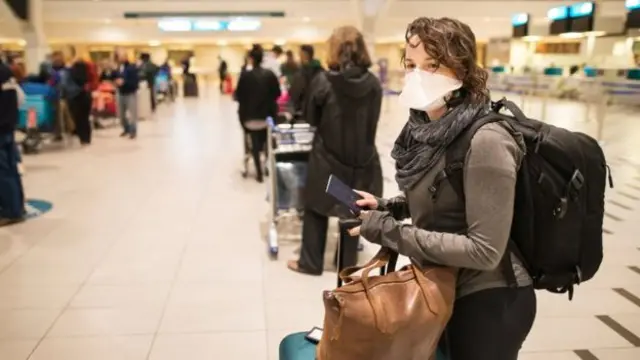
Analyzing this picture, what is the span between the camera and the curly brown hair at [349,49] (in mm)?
3607

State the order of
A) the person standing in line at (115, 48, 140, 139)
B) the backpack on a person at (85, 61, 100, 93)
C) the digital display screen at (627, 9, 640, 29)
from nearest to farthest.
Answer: the digital display screen at (627, 9, 640, 29) → the backpack on a person at (85, 61, 100, 93) → the person standing in line at (115, 48, 140, 139)

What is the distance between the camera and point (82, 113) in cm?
973

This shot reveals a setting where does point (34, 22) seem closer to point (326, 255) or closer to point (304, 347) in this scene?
point (326, 255)

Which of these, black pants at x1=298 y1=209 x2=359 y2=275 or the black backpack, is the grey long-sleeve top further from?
black pants at x1=298 y1=209 x2=359 y2=275

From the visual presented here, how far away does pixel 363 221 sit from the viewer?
1.52 metres

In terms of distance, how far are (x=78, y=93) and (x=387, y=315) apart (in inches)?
371

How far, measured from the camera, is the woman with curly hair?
4.34ft

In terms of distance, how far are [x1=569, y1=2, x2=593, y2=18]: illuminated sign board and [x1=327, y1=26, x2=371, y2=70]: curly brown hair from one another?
460 inches

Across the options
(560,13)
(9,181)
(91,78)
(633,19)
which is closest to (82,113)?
(91,78)

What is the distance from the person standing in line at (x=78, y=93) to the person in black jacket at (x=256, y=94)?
4.17 m

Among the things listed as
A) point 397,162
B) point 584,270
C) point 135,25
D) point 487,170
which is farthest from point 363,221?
point 135,25

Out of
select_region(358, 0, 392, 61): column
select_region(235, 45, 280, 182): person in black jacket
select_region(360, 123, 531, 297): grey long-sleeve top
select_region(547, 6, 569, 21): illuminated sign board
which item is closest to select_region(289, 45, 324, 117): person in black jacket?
select_region(235, 45, 280, 182): person in black jacket

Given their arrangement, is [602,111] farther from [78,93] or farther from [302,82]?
[78,93]

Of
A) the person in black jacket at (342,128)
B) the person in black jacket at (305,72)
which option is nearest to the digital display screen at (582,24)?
the person in black jacket at (305,72)
